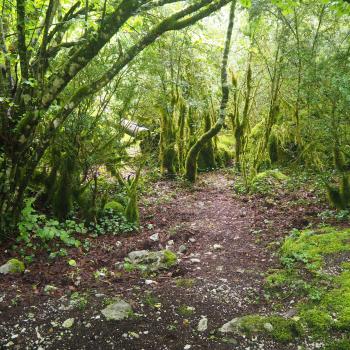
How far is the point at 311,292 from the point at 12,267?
166 inches

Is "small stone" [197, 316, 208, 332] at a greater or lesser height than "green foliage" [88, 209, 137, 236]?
lesser

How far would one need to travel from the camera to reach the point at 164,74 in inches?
488

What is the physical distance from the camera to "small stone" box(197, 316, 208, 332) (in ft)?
14.2

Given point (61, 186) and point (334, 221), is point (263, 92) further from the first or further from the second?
point (61, 186)

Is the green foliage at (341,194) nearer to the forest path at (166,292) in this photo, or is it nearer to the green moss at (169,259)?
the forest path at (166,292)

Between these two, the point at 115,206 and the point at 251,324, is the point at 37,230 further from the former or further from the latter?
the point at 115,206

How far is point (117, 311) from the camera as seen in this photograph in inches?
177

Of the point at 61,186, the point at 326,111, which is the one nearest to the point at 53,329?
the point at 61,186

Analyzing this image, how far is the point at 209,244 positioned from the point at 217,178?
7446 millimetres

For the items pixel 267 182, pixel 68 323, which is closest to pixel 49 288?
pixel 68 323

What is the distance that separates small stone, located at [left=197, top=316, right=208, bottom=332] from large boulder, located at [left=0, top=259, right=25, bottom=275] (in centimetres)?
278

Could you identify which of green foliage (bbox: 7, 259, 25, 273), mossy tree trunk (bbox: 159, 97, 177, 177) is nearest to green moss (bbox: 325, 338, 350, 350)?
green foliage (bbox: 7, 259, 25, 273)

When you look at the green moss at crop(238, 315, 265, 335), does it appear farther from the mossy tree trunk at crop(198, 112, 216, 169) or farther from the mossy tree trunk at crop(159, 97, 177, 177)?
the mossy tree trunk at crop(198, 112, 216, 169)

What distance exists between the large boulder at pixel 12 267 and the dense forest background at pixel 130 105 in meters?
0.04
